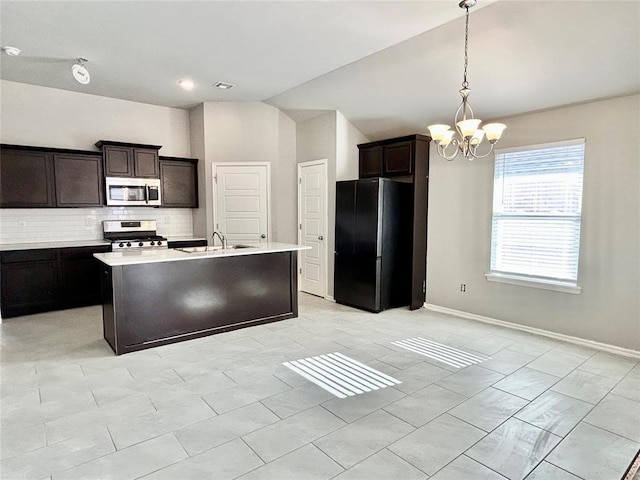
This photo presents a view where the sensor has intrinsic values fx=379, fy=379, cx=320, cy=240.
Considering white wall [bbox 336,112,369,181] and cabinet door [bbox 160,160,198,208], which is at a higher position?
white wall [bbox 336,112,369,181]

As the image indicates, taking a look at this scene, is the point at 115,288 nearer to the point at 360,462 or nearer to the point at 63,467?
the point at 63,467

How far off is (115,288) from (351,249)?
2.96m

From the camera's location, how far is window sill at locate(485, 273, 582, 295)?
3982 millimetres

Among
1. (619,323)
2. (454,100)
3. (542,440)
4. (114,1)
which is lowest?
(542,440)

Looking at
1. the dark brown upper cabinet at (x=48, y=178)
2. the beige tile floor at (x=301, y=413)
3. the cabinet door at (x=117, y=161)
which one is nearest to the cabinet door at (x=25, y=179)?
the dark brown upper cabinet at (x=48, y=178)

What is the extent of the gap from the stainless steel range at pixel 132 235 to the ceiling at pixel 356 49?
1939 millimetres

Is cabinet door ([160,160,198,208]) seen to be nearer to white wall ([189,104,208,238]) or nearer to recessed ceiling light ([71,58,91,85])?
white wall ([189,104,208,238])

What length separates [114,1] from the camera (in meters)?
3.03

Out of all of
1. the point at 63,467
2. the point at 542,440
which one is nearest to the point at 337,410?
the point at 542,440

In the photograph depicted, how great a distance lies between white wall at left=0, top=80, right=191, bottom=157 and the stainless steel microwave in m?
0.69

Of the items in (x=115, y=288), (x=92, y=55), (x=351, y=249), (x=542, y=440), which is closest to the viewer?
(x=542, y=440)

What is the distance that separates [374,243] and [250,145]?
2670mm

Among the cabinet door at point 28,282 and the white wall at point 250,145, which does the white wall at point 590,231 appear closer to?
the white wall at point 250,145

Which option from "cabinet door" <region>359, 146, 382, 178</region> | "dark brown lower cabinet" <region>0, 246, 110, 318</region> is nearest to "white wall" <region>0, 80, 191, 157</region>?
"dark brown lower cabinet" <region>0, 246, 110, 318</region>
